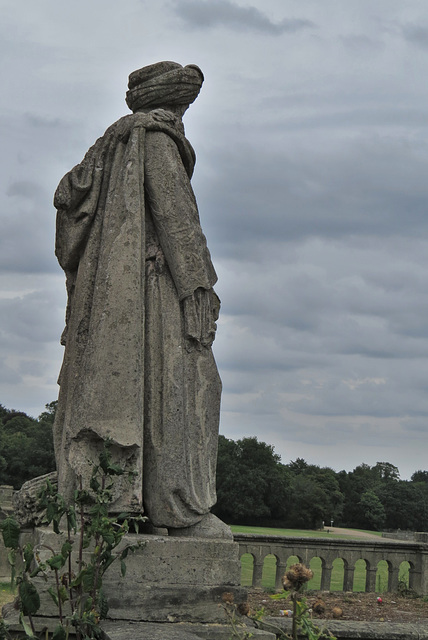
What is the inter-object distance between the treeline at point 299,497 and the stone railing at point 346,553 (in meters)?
30.6

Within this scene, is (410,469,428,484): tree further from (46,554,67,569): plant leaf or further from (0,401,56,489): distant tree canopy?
(46,554,67,569): plant leaf

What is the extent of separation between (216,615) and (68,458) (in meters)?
1.30

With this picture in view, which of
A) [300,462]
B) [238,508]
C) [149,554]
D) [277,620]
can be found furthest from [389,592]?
[300,462]

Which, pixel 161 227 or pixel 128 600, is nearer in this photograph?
pixel 128 600

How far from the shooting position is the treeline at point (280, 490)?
47.2 meters

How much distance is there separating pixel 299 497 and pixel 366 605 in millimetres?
40627

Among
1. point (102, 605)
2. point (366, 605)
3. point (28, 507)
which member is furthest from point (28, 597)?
point (366, 605)

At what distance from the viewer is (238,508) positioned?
47719mm

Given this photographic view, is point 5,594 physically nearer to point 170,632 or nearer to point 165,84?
point 170,632

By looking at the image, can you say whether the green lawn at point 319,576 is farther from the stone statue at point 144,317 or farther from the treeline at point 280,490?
the treeline at point 280,490

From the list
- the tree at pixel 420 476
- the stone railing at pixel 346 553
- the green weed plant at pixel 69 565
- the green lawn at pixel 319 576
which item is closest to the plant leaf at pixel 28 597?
the green weed plant at pixel 69 565

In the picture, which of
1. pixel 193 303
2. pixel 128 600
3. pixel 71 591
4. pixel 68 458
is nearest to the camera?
pixel 71 591

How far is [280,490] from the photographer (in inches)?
1943

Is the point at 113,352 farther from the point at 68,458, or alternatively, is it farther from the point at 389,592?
the point at 389,592
